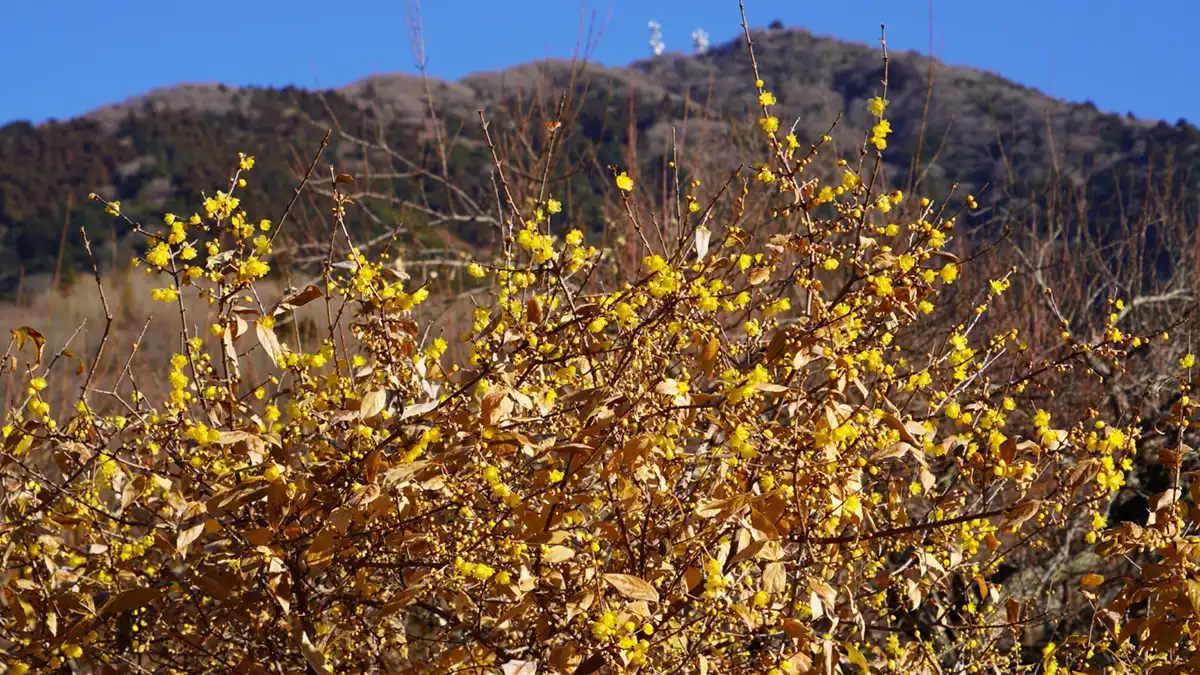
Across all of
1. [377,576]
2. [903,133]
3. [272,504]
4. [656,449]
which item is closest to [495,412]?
[656,449]

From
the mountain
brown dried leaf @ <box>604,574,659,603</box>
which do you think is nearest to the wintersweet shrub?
brown dried leaf @ <box>604,574,659,603</box>

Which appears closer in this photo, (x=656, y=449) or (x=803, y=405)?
(x=656, y=449)

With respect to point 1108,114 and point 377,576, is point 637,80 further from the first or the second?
point 377,576

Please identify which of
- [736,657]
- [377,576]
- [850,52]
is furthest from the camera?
[850,52]

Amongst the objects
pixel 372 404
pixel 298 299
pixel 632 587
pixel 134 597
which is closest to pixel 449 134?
pixel 298 299

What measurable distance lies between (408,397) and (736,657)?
118 centimetres

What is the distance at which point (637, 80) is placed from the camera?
44.6 meters

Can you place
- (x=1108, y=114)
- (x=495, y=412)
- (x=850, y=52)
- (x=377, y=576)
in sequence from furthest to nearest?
(x=850, y=52)
(x=1108, y=114)
(x=377, y=576)
(x=495, y=412)

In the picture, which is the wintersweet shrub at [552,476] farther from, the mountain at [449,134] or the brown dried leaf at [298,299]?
the mountain at [449,134]

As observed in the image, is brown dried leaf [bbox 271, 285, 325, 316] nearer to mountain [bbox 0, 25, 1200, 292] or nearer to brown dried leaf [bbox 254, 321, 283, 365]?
brown dried leaf [bbox 254, 321, 283, 365]

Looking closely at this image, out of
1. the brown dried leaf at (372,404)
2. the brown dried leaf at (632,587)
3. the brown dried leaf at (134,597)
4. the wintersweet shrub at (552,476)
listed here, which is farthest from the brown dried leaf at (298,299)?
the brown dried leaf at (632,587)

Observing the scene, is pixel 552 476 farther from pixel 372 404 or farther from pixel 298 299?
pixel 298 299

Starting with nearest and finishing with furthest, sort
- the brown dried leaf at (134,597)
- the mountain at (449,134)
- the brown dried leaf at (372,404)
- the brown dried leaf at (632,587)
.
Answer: the brown dried leaf at (632,587) < the brown dried leaf at (372,404) < the brown dried leaf at (134,597) < the mountain at (449,134)

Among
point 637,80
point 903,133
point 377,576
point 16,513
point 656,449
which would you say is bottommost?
point 377,576
